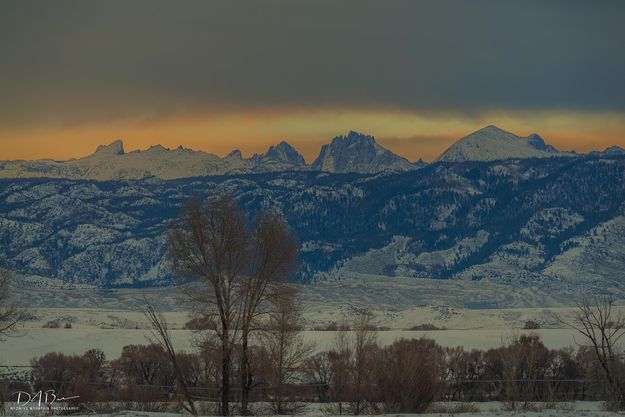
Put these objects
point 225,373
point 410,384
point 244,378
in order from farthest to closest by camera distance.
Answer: point 244,378 < point 225,373 < point 410,384

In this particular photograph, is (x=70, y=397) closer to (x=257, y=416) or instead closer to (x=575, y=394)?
(x=257, y=416)

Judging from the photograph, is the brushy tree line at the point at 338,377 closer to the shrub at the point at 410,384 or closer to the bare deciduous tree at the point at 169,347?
the shrub at the point at 410,384

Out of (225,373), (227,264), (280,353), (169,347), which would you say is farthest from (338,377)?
(169,347)

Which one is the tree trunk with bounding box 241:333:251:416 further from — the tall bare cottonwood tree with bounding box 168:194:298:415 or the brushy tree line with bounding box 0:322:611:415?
the brushy tree line with bounding box 0:322:611:415

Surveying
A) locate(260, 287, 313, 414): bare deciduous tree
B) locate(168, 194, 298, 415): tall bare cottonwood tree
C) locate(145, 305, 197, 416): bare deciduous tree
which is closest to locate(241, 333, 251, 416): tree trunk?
locate(168, 194, 298, 415): tall bare cottonwood tree

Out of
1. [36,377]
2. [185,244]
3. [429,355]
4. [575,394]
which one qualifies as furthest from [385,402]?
[36,377]

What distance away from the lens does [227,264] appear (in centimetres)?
5981

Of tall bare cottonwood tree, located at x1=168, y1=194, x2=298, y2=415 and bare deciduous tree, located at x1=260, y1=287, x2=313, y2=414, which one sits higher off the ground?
tall bare cottonwood tree, located at x1=168, y1=194, x2=298, y2=415

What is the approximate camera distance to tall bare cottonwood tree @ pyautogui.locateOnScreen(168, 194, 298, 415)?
193 feet

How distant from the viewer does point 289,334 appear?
68.4 m

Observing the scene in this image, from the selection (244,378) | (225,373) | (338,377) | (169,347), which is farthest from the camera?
(338,377)

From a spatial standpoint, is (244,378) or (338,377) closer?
(244,378)

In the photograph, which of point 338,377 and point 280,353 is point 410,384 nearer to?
point 280,353

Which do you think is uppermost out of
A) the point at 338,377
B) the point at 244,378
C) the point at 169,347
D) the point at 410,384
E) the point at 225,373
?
the point at 169,347
